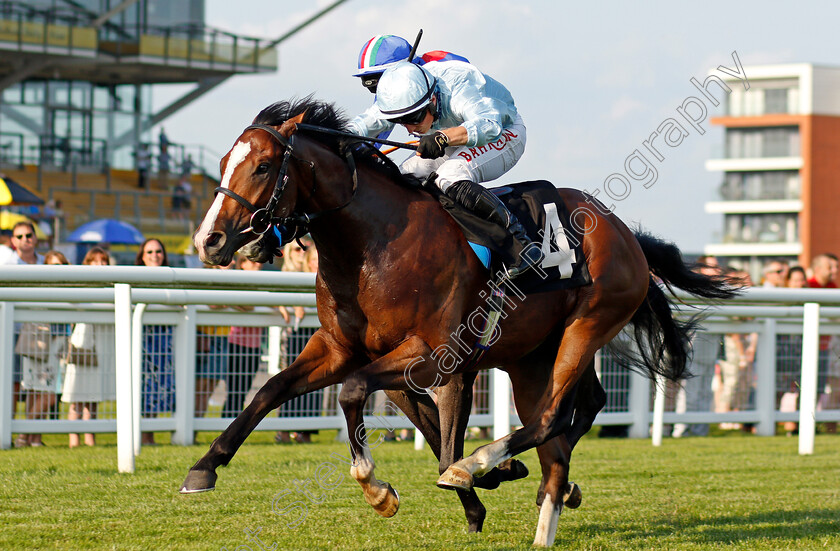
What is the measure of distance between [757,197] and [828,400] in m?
58.4

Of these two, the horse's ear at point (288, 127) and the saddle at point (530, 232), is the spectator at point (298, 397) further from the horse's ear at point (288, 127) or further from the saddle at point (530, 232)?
the horse's ear at point (288, 127)

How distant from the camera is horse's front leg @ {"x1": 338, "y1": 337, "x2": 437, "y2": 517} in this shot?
11.9 ft

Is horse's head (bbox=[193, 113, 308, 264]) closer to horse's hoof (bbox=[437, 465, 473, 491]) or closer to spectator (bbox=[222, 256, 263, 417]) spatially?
horse's hoof (bbox=[437, 465, 473, 491])

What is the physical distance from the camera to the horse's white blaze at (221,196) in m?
3.35

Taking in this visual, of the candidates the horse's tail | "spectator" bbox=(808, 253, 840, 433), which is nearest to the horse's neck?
the horse's tail

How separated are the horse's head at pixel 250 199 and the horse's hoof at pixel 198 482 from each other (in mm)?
745

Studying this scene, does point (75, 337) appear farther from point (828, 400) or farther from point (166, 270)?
point (828, 400)

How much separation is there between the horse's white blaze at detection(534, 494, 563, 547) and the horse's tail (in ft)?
3.59

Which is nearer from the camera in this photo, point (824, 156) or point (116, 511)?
point (116, 511)

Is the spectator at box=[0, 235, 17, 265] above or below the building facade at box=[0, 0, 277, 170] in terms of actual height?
below

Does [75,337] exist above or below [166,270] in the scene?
below

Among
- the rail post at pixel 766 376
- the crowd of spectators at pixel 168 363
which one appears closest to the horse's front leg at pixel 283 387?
the crowd of spectators at pixel 168 363

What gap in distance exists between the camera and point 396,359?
3730 mm

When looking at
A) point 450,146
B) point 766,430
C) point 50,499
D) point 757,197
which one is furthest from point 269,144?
point 757,197
